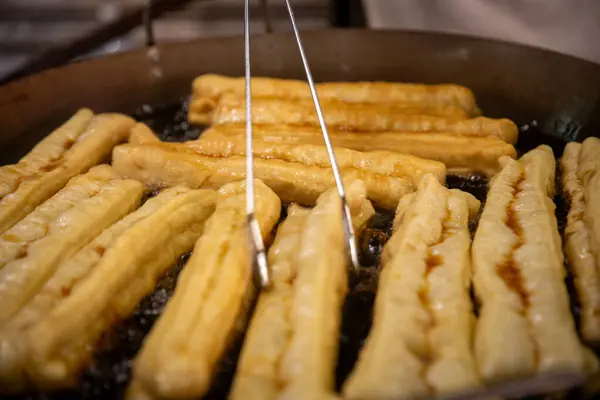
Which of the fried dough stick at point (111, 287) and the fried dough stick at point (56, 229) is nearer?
the fried dough stick at point (111, 287)

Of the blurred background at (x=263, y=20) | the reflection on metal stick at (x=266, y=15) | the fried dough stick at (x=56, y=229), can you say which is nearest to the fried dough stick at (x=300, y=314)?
the fried dough stick at (x=56, y=229)

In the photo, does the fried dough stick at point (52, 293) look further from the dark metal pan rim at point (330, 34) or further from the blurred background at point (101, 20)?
the blurred background at point (101, 20)

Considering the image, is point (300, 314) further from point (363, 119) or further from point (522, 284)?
point (363, 119)

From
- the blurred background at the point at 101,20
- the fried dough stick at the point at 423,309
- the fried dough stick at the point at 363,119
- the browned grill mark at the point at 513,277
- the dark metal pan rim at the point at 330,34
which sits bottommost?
the blurred background at the point at 101,20

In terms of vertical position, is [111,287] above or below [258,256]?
below

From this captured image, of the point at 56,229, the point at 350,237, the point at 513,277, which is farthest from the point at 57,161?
the point at 513,277

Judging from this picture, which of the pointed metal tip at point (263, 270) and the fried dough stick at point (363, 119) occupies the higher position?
the fried dough stick at point (363, 119)

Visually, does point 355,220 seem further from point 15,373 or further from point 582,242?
point 15,373

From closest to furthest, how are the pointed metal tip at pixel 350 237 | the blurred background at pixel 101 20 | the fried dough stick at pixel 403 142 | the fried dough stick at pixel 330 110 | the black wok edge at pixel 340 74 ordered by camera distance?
the pointed metal tip at pixel 350 237 < the fried dough stick at pixel 403 142 < the fried dough stick at pixel 330 110 < the black wok edge at pixel 340 74 < the blurred background at pixel 101 20
